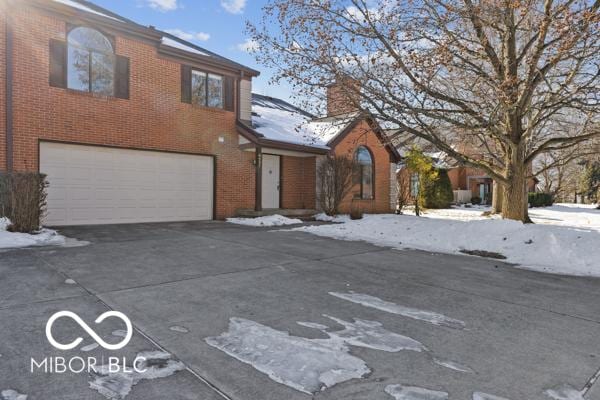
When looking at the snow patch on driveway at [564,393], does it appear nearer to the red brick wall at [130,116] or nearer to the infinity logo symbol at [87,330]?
the infinity logo symbol at [87,330]

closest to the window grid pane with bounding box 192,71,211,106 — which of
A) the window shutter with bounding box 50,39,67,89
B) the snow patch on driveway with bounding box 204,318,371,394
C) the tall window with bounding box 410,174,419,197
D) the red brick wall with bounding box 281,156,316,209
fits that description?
the window shutter with bounding box 50,39,67,89

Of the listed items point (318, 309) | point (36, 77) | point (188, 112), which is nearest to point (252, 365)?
point (318, 309)

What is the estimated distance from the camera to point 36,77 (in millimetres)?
9227

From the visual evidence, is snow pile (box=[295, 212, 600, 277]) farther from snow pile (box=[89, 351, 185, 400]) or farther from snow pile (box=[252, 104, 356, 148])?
snow pile (box=[89, 351, 185, 400])

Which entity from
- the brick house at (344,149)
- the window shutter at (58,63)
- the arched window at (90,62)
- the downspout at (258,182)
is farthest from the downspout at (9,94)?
the downspout at (258,182)

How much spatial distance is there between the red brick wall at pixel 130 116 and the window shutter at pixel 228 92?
0.29 meters

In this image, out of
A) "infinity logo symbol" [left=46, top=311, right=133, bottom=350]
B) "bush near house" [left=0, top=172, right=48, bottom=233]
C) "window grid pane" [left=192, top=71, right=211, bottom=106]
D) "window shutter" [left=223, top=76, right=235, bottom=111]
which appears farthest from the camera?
"window shutter" [left=223, top=76, right=235, bottom=111]

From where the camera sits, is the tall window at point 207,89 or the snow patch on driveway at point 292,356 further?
the tall window at point 207,89

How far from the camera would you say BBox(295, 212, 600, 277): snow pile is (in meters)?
6.08

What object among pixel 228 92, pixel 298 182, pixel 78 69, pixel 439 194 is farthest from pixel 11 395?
pixel 439 194

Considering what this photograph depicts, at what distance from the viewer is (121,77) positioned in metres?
10.6

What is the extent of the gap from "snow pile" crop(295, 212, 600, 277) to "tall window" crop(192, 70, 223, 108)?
5865 millimetres

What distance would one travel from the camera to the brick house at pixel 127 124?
9.13 meters

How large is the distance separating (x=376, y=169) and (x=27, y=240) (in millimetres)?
13534
